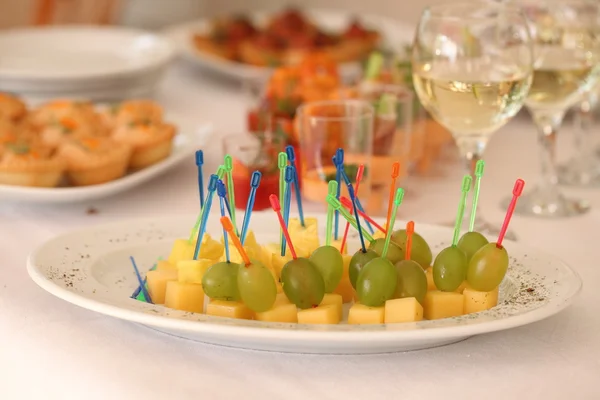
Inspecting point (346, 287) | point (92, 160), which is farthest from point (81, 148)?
point (346, 287)

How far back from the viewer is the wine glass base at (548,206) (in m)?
1.31

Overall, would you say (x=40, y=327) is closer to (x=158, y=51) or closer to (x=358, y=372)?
(x=358, y=372)

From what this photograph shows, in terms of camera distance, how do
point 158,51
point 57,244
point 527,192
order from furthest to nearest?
1. point 158,51
2. point 527,192
3. point 57,244

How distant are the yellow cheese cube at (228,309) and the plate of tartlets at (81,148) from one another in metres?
0.51

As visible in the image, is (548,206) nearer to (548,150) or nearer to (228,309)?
(548,150)

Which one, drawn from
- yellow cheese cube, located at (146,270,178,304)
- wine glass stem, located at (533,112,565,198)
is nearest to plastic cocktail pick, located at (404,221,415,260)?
yellow cheese cube, located at (146,270,178,304)

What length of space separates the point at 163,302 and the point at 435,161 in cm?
78

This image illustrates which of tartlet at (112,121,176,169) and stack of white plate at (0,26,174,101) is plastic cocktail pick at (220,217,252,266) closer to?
tartlet at (112,121,176,169)

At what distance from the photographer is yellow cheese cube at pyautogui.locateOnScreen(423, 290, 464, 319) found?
880mm

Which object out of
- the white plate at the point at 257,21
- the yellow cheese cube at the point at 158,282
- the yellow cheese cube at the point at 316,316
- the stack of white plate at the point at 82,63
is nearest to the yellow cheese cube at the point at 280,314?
the yellow cheese cube at the point at 316,316

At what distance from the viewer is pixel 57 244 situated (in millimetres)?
1027

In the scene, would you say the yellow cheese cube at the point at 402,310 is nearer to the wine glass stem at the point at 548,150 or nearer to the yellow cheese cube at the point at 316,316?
the yellow cheese cube at the point at 316,316

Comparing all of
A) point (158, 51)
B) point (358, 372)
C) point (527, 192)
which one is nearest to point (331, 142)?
point (527, 192)

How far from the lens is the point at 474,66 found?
1.17 meters
